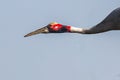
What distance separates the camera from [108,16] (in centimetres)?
2927

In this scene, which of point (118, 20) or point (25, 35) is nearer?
point (118, 20)

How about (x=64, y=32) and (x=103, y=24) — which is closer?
(x=103, y=24)

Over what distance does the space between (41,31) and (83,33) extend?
2.50 metres

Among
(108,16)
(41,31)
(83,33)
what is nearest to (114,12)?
(108,16)

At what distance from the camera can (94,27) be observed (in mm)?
30094

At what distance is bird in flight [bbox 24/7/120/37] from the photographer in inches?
1143

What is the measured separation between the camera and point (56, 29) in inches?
1247

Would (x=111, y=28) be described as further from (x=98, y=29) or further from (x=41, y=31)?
(x=41, y=31)

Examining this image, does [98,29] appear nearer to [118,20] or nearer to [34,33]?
[118,20]

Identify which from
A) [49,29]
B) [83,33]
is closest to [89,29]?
[83,33]

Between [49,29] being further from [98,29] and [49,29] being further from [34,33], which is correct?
[98,29]

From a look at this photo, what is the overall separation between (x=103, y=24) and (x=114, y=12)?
3.21 ft

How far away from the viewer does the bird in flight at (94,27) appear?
29.0 metres

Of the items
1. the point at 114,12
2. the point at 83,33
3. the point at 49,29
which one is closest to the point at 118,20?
the point at 114,12
